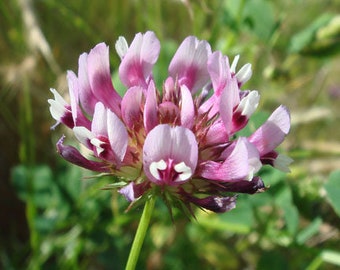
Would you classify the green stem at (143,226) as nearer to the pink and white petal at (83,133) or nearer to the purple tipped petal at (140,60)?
the pink and white petal at (83,133)

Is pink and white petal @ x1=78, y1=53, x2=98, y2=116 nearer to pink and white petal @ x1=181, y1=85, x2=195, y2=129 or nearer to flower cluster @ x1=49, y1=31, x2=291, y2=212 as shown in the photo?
flower cluster @ x1=49, y1=31, x2=291, y2=212

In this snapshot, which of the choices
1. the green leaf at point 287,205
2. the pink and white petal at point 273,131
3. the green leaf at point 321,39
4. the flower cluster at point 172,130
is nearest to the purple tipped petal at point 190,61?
the flower cluster at point 172,130

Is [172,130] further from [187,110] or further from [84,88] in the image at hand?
[84,88]

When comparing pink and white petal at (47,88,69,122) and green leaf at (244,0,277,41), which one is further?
green leaf at (244,0,277,41)

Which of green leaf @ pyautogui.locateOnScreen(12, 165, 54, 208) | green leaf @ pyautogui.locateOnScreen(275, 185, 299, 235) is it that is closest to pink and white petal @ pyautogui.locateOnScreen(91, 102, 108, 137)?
green leaf @ pyautogui.locateOnScreen(275, 185, 299, 235)

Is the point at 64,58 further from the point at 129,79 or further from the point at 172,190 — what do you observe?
the point at 172,190

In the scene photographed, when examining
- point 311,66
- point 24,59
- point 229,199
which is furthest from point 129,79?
point 311,66
